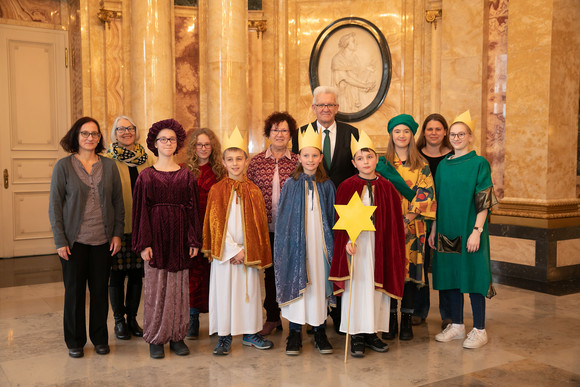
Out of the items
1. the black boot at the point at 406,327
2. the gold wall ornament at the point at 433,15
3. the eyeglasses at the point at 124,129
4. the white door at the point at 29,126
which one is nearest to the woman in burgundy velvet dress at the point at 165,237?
the eyeglasses at the point at 124,129

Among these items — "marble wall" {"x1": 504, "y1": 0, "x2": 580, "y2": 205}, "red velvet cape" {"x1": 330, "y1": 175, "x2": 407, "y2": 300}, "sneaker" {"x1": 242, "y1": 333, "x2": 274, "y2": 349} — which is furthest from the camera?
"marble wall" {"x1": 504, "y1": 0, "x2": 580, "y2": 205}

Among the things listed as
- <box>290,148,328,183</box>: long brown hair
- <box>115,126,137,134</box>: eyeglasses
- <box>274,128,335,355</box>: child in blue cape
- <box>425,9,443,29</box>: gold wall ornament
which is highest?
<box>425,9,443,29</box>: gold wall ornament

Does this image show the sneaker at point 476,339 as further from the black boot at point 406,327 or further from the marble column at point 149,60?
the marble column at point 149,60

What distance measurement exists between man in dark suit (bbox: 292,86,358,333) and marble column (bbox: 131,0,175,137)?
9.22ft

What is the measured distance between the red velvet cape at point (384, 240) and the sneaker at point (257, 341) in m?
0.71

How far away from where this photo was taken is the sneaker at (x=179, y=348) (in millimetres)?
4148

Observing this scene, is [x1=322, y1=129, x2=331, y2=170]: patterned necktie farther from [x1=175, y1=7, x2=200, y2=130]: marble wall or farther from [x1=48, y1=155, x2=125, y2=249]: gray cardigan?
[x1=175, y1=7, x2=200, y2=130]: marble wall

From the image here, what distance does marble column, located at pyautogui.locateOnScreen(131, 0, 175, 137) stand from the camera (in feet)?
22.5

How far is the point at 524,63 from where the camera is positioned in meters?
6.56

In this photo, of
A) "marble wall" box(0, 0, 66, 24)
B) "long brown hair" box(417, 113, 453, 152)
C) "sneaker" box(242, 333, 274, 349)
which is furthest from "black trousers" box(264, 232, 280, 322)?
"marble wall" box(0, 0, 66, 24)

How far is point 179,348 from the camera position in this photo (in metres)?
4.17

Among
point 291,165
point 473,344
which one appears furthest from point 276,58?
point 473,344

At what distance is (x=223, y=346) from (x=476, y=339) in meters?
1.97

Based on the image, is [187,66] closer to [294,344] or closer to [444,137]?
[444,137]
